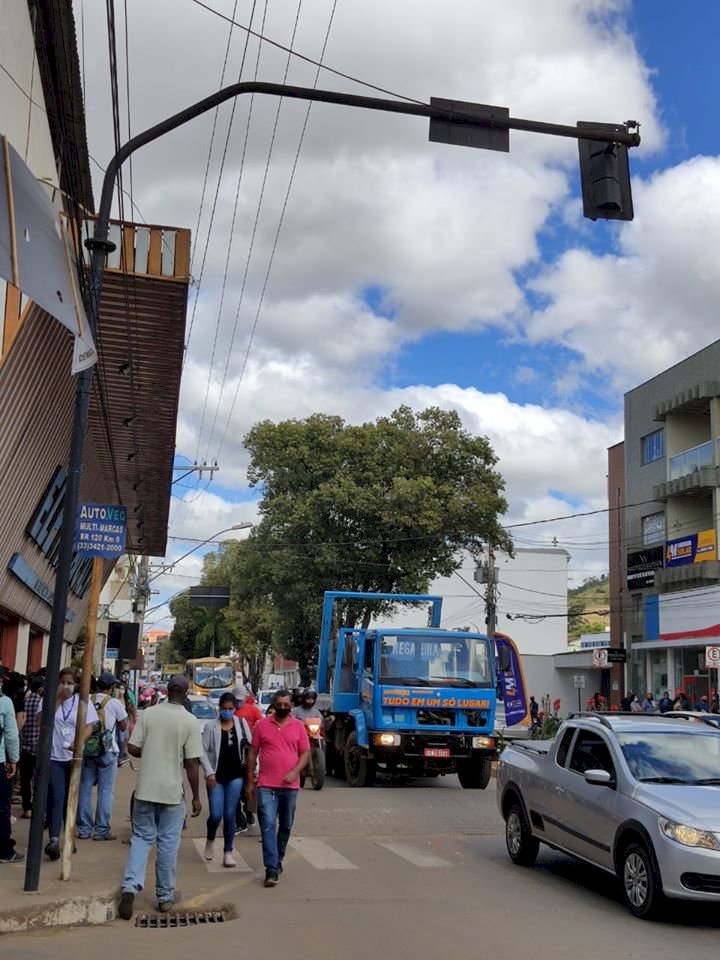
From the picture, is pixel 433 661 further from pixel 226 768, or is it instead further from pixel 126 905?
pixel 126 905

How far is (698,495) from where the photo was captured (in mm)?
39375

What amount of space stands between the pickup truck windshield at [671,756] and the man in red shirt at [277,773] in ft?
9.50

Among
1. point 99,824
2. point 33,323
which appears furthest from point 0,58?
point 99,824

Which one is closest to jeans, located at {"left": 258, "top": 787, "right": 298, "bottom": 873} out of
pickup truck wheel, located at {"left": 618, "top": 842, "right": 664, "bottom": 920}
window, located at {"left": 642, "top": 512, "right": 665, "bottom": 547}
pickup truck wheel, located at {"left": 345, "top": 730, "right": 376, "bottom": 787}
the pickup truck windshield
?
pickup truck wheel, located at {"left": 618, "top": 842, "right": 664, "bottom": 920}

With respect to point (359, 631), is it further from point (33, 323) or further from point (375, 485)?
point (375, 485)

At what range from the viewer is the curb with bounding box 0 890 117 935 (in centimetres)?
721

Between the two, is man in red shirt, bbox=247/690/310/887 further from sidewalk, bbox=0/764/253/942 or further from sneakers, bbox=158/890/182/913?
sneakers, bbox=158/890/182/913

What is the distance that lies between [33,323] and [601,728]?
8.69 m

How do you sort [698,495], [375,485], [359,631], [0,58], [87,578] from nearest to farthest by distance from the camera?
1. [0,58]
2. [359,631]
3. [87,578]
4. [375,485]
5. [698,495]

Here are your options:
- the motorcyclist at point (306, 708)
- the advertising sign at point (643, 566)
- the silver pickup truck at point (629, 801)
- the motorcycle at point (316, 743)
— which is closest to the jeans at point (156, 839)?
the silver pickup truck at point (629, 801)

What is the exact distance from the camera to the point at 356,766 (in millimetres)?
18500

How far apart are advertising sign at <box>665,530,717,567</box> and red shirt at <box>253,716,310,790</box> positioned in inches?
1180

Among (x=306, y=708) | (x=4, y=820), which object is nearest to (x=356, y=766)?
(x=306, y=708)

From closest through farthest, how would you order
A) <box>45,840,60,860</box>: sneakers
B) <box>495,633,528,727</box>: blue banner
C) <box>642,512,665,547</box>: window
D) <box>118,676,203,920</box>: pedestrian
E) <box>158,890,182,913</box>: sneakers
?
<box>118,676,203,920</box>: pedestrian, <box>158,890,182,913</box>: sneakers, <box>45,840,60,860</box>: sneakers, <box>495,633,528,727</box>: blue banner, <box>642,512,665,547</box>: window
